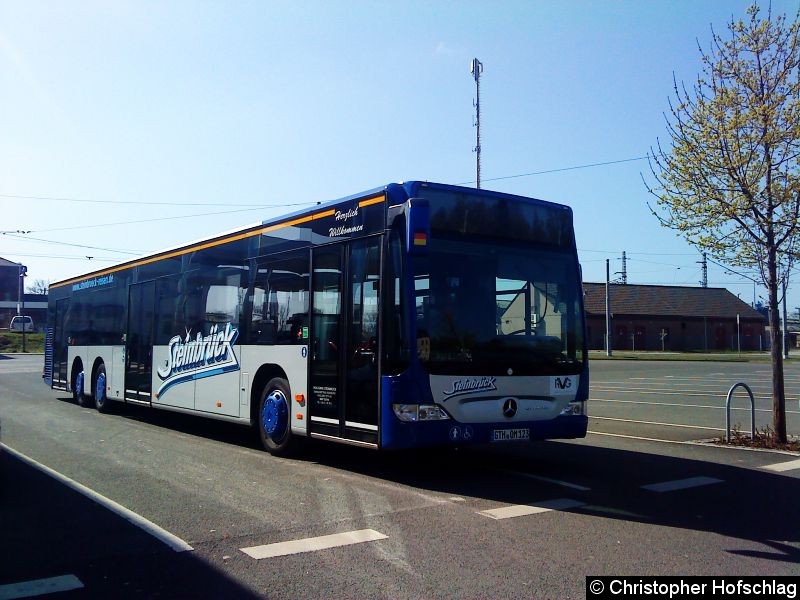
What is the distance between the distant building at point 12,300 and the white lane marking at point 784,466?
3828 inches

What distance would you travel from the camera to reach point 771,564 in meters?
5.47

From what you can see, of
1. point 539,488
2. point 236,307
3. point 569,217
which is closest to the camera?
point 539,488

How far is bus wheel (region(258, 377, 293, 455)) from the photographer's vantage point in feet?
32.9

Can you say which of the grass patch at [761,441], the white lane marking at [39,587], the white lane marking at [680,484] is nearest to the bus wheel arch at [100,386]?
the white lane marking at [39,587]

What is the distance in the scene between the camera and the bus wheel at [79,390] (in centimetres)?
1825

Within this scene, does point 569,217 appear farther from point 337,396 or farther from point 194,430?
point 194,430

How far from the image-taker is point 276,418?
33.3ft

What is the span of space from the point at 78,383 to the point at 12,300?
293ft

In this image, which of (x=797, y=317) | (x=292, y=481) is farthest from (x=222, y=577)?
(x=797, y=317)

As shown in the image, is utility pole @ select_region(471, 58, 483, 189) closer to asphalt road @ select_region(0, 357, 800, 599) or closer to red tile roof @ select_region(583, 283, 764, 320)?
asphalt road @ select_region(0, 357, 800, 599)

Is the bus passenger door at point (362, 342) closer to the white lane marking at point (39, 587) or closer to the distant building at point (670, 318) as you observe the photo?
the white lane marking at point (39, 587)

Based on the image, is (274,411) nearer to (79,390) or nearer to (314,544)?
(314,544)

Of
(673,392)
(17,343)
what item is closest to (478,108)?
(673,392)

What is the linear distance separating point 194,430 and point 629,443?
7695 mm
